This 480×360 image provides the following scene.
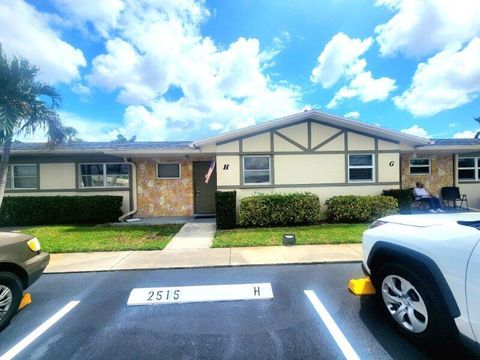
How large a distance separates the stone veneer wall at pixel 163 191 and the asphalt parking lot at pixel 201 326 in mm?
6704

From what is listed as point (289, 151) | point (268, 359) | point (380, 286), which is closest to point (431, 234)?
point (380, 286)

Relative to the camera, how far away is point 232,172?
9000 mm

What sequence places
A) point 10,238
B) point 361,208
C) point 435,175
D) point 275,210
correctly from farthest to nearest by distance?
point 435,175, point 361,208, point 275,210, point 10,238

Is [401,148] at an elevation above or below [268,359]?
above

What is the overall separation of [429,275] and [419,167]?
11.2 metres

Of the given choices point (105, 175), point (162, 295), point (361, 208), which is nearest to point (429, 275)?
point (162, 295)

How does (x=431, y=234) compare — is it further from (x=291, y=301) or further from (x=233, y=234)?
(x=233, y=234)

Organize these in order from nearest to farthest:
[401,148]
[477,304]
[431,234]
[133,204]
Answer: [477,304]
[431,234]
[401,148]
[133,204]

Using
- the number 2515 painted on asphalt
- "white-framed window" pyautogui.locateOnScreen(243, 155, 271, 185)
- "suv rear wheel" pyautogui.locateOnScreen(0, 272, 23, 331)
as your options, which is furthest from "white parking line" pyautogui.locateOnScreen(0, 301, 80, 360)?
"white-framed window" pyautogui.locateOnScreen(243, 155, 271, 185)

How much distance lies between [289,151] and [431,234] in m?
7.03

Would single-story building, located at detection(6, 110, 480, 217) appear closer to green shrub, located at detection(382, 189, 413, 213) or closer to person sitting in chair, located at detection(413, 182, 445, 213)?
green shrub, located at detection(382, 189, 413, 213)

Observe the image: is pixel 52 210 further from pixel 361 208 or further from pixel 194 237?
pixel 361 208

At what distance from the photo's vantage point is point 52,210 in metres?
9.49

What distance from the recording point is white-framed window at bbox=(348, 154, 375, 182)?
944 cm
